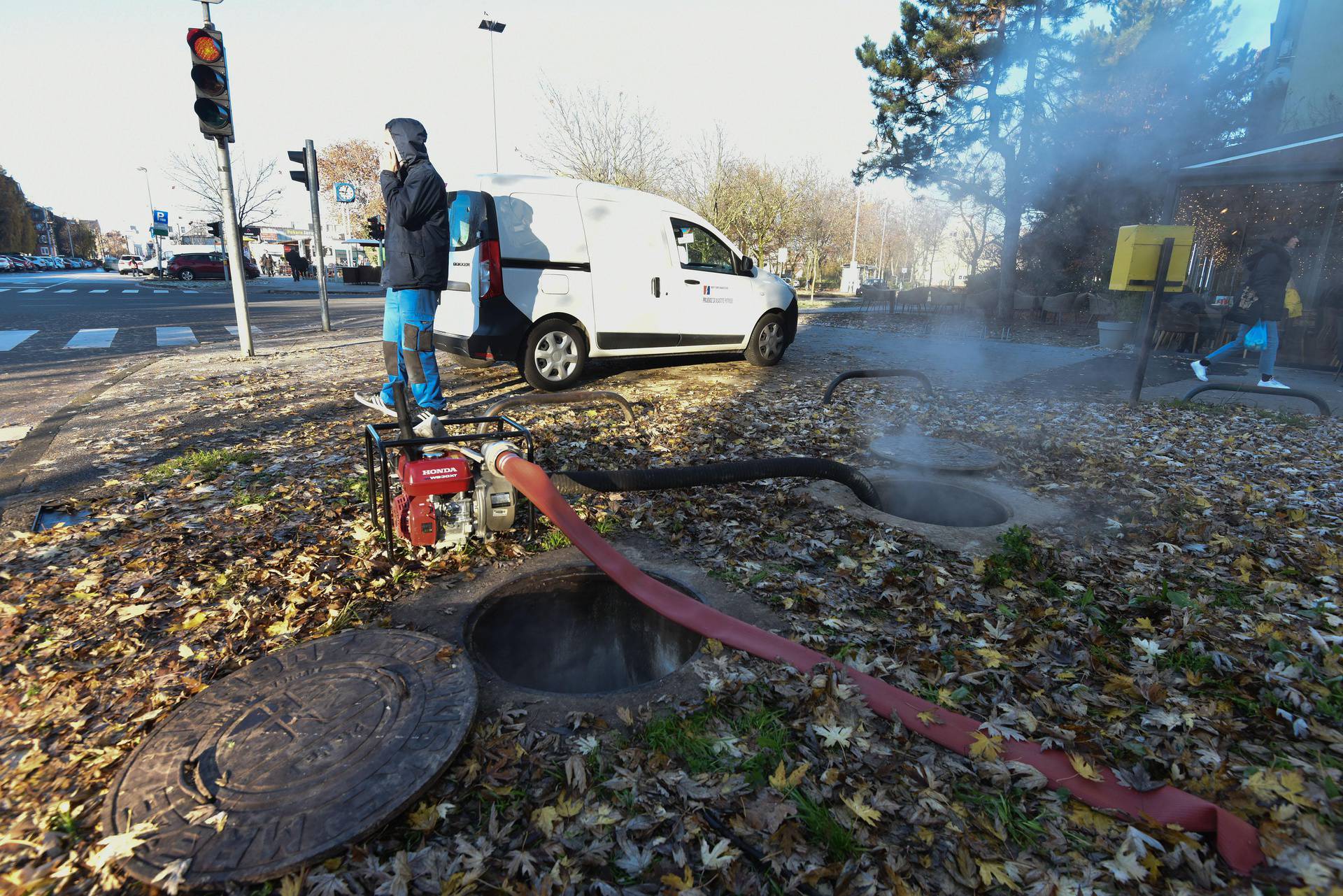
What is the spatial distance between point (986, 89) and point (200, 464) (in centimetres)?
970

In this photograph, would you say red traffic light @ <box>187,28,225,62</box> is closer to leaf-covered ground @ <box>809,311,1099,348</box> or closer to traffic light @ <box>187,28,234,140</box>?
traffic light @ <box>187,28,234,140</box>

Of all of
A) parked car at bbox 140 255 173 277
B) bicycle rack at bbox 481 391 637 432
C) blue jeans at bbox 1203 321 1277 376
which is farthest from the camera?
parked car at bbox 140 255 173 277

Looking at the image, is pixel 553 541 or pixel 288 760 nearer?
pixel 288 760

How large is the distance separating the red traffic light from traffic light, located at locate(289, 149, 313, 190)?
12.7 feet

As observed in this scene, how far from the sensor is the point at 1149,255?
23.4 ft

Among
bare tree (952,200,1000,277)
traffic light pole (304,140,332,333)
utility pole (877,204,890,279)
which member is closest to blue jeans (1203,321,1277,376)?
traffic light pole (304,140,332,333)

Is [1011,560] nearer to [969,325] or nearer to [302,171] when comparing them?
[302,171]

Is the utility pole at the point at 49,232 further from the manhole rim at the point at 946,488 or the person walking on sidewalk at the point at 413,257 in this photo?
the manhole rim at the point at 946,488

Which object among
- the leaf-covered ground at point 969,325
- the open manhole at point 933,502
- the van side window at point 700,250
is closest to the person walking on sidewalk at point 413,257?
the van side window at point 700,250

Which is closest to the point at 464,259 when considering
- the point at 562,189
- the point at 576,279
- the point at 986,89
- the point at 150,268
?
the point at 576,279

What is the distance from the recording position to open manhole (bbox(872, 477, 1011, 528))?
462 cm

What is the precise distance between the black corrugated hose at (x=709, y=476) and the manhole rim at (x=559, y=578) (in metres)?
0.45

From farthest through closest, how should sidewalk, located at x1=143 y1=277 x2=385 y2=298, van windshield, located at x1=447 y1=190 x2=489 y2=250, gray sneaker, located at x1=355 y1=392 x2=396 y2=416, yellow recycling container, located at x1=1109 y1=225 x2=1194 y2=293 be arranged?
sidewalk, located at x1=143 y1=277 x2=385 y2=298 < yellow recycling container, located at x1=1109 y1=225 x2=1194 y2=293 < van windshield, located at x1=447 y1=190 x2=489 y2=250 < gray sneaker, located at x1=355 y1=392 x2=396 y2=416

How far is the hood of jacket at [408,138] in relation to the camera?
16.2 feet
